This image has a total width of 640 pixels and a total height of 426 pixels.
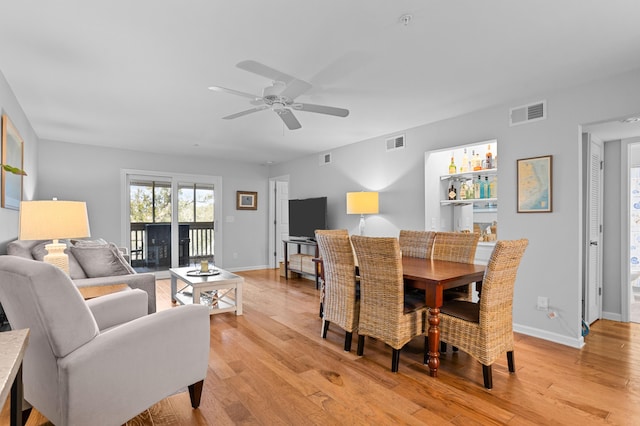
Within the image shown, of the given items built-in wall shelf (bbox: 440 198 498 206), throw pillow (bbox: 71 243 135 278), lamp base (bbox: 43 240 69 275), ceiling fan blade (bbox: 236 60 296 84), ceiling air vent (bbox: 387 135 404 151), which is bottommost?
throw pillow (bbox: 71 243 135 278)

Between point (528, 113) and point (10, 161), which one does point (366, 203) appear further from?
point (10, 161)

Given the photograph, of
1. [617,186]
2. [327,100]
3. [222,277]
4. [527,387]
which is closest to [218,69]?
[327,100]

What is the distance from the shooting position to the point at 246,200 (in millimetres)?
7367

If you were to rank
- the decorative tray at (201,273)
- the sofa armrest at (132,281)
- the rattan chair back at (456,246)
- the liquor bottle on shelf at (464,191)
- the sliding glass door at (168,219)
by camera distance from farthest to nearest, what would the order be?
the sliding glass door at (168,219)
the liquor bottle on shelf at (464,191)
the decorative tray at (201,273)
the rattan chair back at (456,246)
the sofa armrest at (132,281)

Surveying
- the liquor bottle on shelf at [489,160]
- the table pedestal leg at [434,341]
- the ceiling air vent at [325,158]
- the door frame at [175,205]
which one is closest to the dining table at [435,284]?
the table pedestal leg at [434,341]

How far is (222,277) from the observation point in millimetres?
4035

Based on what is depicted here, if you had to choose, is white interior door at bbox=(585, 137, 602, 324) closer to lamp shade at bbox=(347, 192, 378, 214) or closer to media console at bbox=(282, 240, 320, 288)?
lamp shade at bbox=(347, 192, 378, 214)

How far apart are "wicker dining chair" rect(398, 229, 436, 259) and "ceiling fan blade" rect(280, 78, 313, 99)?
1893 millimetres

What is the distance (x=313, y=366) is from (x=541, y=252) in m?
2.46

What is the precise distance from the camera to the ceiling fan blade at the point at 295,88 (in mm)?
2468

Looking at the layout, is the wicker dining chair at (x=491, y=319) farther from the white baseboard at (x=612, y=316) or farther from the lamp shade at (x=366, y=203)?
the lamp shade at (x=366, y=203)

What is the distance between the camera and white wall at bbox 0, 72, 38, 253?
288 centimetres

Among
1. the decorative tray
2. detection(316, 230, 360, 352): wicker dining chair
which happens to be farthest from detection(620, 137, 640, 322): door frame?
the decorative tray

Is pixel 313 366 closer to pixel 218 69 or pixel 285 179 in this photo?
pixel 218 69
